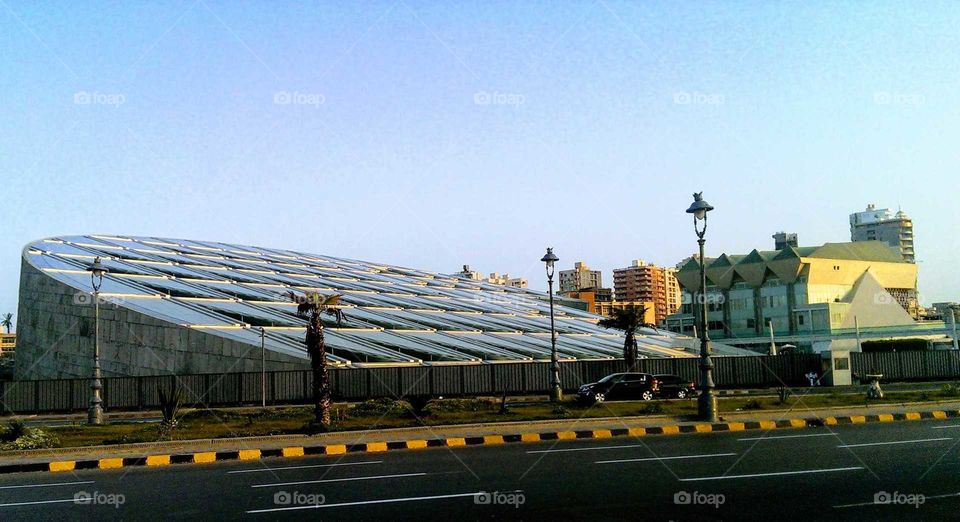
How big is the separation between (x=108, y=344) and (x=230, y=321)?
6114 millimetres

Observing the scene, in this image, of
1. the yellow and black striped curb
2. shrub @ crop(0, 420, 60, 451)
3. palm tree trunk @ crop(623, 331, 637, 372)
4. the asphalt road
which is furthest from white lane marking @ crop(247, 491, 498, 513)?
palm tree trunk @ crop(623, 331, 637, 372)

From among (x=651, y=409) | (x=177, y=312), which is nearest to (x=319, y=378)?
(x=651, y=409)

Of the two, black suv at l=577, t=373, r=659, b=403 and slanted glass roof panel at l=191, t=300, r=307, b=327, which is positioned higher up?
slanted glass roof panel at l=191, t=300, r=307, b=327

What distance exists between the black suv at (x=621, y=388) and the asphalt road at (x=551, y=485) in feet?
50.1

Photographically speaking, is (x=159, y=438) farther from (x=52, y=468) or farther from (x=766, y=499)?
(x=766, y=499)

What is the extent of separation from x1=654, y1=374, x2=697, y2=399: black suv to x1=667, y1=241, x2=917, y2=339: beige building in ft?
203

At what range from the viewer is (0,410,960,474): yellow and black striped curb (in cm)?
2038

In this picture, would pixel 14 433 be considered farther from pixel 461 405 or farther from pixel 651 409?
pixel 651 409

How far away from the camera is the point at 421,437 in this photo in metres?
23.6

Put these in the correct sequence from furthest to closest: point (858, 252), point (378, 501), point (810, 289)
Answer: point (858, 252), point (810, 289), point (378, 501)

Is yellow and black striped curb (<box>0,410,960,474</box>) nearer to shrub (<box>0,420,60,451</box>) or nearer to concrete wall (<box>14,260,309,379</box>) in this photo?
shrub (<box>0,420,60,451</box>)

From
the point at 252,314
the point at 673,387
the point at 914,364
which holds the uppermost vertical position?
the point at 252,314

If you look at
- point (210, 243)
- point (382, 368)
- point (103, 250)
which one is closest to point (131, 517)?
point (382, 368)

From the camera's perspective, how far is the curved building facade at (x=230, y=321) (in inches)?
1496
